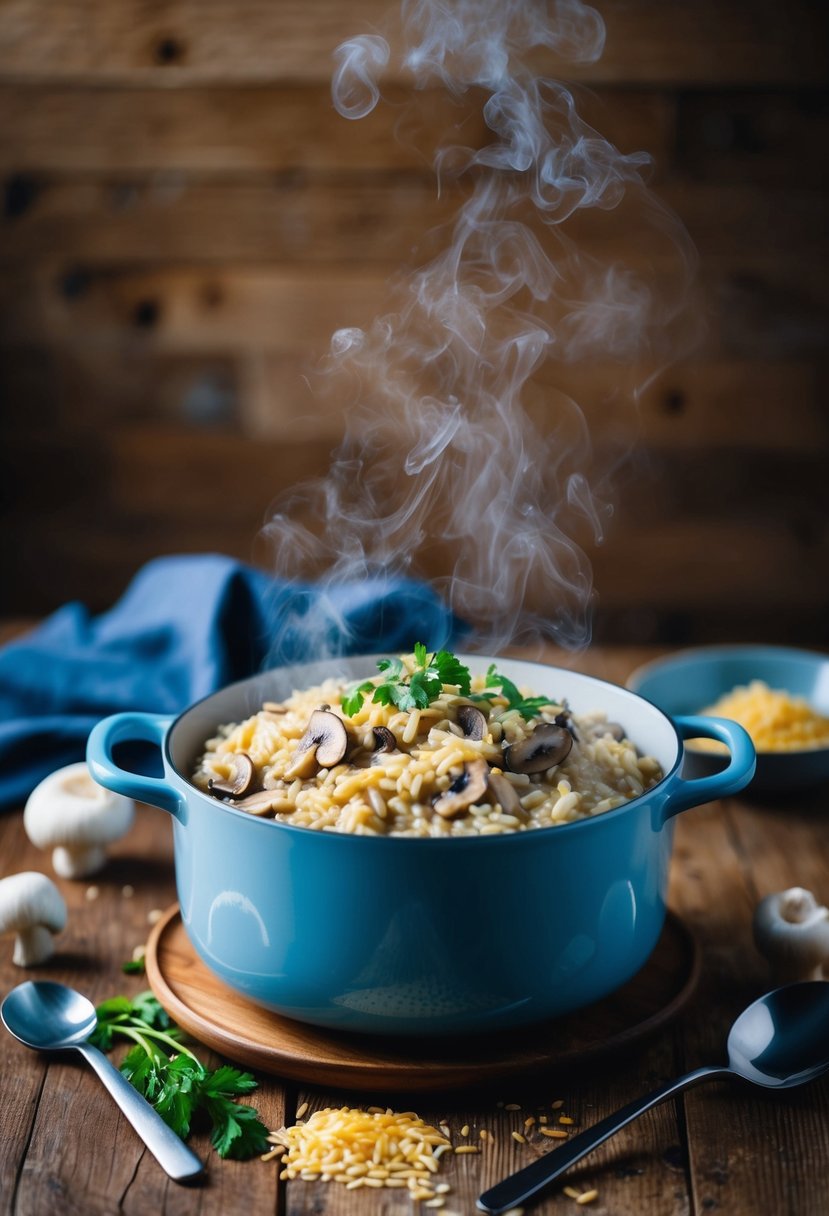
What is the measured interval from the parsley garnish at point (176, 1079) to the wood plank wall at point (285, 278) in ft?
10.5

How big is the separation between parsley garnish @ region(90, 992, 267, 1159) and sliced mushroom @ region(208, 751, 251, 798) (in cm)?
35

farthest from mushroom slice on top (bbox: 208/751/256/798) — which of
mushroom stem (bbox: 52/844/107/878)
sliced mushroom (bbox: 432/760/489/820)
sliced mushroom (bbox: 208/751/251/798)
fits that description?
mushroom stem (bbox: 52/844/107/878)

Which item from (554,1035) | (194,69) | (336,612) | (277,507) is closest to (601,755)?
(554,1035)

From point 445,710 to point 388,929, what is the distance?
0.41 m

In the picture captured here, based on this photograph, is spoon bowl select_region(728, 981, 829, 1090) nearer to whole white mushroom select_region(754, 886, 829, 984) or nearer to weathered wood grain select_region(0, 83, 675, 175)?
whole white mushroom select_region(754, 886, 829, 984)

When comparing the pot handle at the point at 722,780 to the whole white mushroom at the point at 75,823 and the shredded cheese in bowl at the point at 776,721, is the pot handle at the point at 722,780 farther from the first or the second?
the whole white mushroom at the point at 75,823

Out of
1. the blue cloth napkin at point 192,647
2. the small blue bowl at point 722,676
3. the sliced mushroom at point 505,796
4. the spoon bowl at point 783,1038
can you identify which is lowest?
the small blue bowl at point 722,676

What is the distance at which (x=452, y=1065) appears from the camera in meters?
1.56

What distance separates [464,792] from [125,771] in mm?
506

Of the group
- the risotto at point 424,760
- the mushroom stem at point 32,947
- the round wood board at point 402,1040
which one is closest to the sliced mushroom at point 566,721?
the risotto at point 424,760

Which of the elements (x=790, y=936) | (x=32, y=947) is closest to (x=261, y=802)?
(x=32, y=947)

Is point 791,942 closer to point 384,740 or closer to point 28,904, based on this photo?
point 384,740

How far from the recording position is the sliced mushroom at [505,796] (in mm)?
1593

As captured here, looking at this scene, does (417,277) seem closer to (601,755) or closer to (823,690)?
(823,690)
